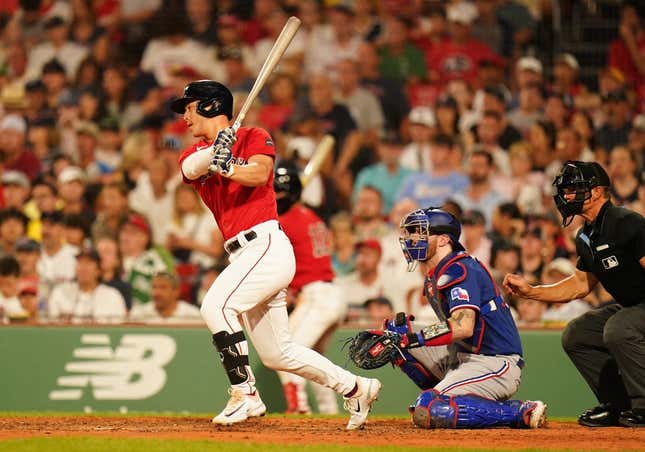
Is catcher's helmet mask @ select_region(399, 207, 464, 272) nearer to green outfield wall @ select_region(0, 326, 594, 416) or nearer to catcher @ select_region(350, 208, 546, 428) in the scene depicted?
catcher @ select_region(350, 208, 546, 428)

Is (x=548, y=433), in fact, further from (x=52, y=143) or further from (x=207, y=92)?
(x=52, y=143)

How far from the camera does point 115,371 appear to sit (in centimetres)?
962

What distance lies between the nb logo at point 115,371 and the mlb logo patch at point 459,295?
3.54 metres

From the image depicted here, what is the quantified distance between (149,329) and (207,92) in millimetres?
3183

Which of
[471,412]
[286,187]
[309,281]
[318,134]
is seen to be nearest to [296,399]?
[309,281]

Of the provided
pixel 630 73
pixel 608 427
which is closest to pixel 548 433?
pixel 608 427

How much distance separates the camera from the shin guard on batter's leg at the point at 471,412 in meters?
6.77

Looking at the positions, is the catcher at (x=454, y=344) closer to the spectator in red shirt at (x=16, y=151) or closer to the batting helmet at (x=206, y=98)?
the batting helmet at (x=206, y=98)

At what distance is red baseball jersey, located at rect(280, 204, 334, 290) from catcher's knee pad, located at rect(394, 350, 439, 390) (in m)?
2.39

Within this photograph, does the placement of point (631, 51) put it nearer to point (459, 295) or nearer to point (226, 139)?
point (459, 295)

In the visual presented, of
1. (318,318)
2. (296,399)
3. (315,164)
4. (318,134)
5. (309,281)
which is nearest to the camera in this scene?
(296,399)

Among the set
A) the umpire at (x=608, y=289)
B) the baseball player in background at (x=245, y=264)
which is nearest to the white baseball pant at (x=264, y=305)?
the baseball player in background at (x=245, y=264)

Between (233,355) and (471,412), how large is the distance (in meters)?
1.45

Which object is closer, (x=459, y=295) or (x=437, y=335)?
(x=437, y=335)
